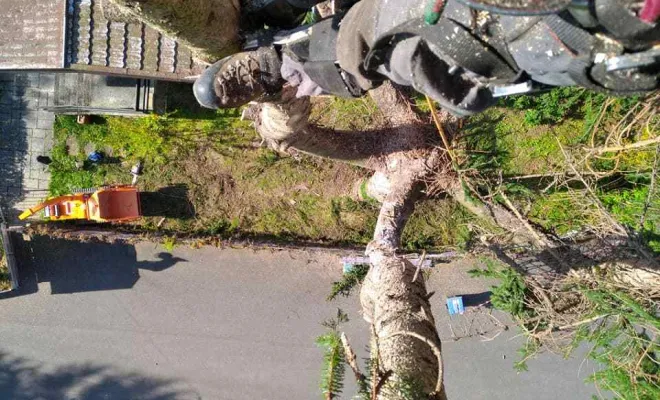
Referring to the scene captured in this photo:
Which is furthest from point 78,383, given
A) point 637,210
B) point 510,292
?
point 637,210

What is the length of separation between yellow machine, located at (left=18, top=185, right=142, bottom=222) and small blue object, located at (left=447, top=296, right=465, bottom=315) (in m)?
3.01

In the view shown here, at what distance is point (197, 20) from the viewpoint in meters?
2.63

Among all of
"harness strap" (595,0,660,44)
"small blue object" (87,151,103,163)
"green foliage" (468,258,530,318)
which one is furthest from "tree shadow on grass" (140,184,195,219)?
"harness strap" (595,0,660,44)

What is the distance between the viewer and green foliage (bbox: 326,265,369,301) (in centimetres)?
466

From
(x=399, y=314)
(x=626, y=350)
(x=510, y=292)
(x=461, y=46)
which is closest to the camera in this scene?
(x=461, y=46)

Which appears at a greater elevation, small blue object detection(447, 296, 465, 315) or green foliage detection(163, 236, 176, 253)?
green foliage detection(163, 236, 176, 253)

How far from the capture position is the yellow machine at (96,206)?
14.6 ft

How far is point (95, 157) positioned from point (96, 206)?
2.17 feet

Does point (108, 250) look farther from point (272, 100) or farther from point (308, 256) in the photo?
point (272, 100)

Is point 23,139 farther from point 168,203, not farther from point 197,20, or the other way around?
point 197,20

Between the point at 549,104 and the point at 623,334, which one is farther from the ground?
the point at 549,104

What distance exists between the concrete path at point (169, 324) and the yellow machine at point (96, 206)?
20.5 inches

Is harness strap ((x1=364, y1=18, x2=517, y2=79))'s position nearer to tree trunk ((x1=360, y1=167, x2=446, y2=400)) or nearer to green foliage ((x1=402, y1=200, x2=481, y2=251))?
tree trunk ((x1=360, y1=167, x2=446, y2=400))

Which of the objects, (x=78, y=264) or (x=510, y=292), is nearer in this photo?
(x=510, y=292)
